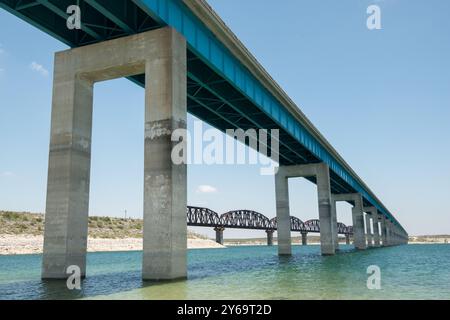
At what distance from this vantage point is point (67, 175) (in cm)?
2358

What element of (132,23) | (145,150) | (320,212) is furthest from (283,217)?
(132,23)

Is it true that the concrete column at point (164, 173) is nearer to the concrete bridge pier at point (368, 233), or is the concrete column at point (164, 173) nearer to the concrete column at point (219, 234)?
the concrete bridge pier at point (368, 233)

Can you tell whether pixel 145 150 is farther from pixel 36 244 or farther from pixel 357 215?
pixel 357 215

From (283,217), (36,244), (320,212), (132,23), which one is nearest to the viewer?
(132,23)

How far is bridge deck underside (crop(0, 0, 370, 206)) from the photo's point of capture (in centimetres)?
2300

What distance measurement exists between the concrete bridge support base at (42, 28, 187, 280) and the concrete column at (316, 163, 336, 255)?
133 ft

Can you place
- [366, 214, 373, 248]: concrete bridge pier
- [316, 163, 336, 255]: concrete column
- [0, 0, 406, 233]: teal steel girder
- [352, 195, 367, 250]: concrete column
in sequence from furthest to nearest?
[366, 214, 373, 248]: concrete bridge pier < [352, 195, 367, 250]: concrete column < [316, 163, 336, 255]: concrete column < [0, 0, 406, 233]: teal steel girder

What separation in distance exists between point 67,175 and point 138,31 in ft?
29.5

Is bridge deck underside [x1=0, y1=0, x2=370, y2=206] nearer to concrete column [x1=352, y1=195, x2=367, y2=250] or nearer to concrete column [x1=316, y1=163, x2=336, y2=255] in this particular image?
concrete column [x1=316, y1=163, x2=336, y2=255]

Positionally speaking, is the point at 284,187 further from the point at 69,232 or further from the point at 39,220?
→ the point at 39,220

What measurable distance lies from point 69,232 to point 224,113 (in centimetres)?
2142

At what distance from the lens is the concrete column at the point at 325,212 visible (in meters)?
60.0

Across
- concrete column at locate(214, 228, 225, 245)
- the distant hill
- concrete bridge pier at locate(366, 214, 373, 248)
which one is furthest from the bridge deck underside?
concrete column at locate(214, 228, 225, 245)

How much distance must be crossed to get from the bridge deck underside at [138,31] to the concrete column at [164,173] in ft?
9.43
